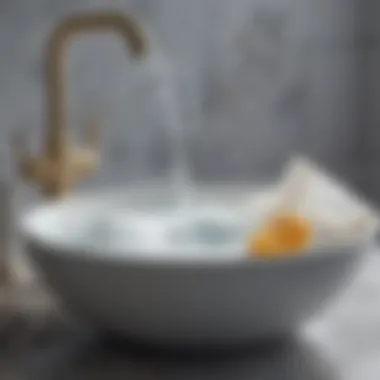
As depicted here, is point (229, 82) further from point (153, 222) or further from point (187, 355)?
point (187, 355)

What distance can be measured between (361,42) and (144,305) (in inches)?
36.3

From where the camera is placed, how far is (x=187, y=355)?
2.91ft

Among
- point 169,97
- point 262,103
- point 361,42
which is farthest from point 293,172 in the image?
point 361,42

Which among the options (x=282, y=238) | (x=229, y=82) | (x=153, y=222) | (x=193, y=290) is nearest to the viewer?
(x=193, y=290)

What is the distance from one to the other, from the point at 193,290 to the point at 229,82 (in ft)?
2.48

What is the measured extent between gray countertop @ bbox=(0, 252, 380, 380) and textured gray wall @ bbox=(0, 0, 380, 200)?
45cm

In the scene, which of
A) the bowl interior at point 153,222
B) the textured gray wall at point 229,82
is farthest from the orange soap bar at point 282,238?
the textured gray wall at point 229,82

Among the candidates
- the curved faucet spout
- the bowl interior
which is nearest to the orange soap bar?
the bowl interior

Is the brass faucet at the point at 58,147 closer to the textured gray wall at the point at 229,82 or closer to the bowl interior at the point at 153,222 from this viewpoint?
the bowl interior at the point at 153,222

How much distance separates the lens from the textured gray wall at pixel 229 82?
1371mm

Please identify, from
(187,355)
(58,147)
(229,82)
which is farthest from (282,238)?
(229,82)

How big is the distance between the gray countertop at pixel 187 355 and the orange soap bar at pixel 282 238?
0.08 meters

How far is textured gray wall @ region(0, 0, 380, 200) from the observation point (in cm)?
137

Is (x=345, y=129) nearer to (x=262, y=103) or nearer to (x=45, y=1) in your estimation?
(x=262, y=103)
